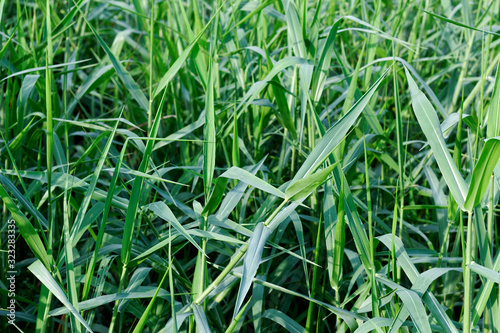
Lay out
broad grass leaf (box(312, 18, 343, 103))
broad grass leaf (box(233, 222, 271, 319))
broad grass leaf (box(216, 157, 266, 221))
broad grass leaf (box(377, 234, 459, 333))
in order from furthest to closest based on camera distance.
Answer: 1. broad grass leaf (box(312, 18, 343, 103))
2. broad grass leaf (box(216, 157, 266, 221))
3. broad grass leaf (box(377, 234, 459, 333))
4. broad grass leaf (box(233, 222, 271, 319))

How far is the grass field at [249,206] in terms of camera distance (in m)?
0.63

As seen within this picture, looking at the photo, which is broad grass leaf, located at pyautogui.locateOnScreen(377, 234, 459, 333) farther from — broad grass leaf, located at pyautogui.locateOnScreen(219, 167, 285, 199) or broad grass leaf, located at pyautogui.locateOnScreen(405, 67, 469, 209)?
broad grass leaf, located at pyautogui.locateOnScreen(219, 167, 285, 199)

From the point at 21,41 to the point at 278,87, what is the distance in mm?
642

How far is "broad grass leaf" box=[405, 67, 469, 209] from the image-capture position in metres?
0.60

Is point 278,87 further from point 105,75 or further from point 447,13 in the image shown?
point 447,13

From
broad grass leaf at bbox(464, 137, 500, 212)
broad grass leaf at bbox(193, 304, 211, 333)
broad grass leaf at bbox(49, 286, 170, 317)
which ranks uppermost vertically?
broad grass leaf at bbox(464, 137, 500, 212)

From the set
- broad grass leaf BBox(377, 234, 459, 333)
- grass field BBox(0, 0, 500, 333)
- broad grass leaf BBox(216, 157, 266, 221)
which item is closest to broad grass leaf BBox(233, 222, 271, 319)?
grass field BBox(0, 0, 500, 333)

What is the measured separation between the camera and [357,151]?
2.95 ft

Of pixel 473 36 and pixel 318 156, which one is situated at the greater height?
pixel 473 36

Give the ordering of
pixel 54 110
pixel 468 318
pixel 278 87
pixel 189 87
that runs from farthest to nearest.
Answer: pixel 189 87, pixel 54 110, pixel 278 87, pixel 468 318

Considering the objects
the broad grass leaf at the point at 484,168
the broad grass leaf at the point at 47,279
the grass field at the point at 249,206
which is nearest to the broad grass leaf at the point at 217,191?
the grass field at the point at 249,206

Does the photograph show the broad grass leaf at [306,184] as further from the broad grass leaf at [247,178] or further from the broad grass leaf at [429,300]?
the broad grass leaf at [429,300]

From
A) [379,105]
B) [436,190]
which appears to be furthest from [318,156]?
[379,105]

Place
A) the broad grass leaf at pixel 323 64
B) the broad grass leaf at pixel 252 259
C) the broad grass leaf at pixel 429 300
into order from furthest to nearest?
the broad grass leaf at pixel 323 64
the broad grass leaf at pixel 429 300
the broad grass leaf at pixel 252 259
